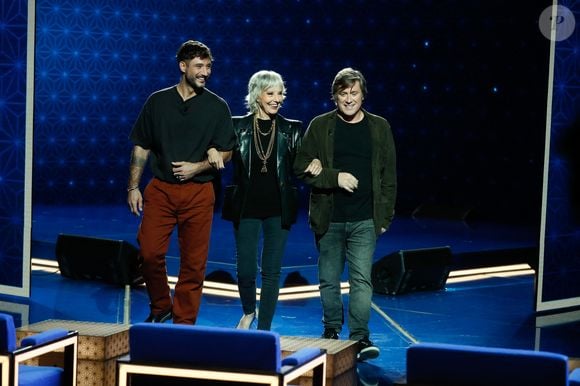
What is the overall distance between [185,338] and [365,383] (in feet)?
7.02

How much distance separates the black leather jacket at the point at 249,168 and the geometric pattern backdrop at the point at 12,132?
240 cm

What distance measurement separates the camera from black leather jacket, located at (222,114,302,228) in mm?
5793

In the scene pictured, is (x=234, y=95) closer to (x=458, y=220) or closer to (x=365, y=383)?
(x=458, y=220)

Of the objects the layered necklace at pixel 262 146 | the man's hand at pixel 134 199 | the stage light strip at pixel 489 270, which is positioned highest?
the layered necklace at pixel 262 146

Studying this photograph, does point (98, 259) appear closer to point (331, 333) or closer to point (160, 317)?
point (160, 317)

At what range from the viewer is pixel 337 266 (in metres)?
5.80

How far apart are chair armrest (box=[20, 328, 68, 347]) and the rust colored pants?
6.06ft

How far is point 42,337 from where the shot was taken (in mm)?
3807

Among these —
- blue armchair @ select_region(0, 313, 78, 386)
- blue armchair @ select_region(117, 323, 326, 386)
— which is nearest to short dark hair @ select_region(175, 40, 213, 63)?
blue armchair @ select_region(0, 313, 78, 386)

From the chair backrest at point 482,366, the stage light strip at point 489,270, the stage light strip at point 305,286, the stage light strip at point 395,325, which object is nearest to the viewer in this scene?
the chair backrest at point 482,366

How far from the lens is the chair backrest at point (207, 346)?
3297 mm

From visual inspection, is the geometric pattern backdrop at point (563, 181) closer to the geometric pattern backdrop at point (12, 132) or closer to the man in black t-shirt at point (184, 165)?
the man in black t-shirt at point (184, 165)

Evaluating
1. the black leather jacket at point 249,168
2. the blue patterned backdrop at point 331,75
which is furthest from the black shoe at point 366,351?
the blue patterned backdrop at point 331,75

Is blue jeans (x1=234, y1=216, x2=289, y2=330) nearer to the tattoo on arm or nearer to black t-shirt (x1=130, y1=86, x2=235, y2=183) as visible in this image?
black t-shirt (x1=130, y1=86, x2=235, y2=183)
